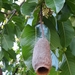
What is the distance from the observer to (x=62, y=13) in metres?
1.13

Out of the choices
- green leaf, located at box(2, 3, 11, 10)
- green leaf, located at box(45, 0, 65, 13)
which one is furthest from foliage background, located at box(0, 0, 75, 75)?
green leaf, located at box(2, 3, 11, 10)

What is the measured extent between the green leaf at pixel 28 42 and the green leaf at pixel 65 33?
17 cm

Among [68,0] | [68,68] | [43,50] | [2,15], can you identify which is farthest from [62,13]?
[2,15]

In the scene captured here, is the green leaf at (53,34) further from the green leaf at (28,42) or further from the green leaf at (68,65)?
the green leaf at (68,65)

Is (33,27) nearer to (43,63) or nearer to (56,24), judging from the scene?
(56,24)

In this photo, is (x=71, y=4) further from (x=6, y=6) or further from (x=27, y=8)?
(x=6, y=6)

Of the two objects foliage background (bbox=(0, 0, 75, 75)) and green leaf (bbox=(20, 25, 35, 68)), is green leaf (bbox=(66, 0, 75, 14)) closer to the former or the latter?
foliage background (bbox=(0, 0, 75, 75))

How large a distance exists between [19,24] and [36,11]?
102 centimetres

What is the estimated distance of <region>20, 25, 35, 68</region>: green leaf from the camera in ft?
3.44

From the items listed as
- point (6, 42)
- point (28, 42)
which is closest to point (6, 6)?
point (6, 42)

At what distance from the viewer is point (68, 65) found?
133 cm

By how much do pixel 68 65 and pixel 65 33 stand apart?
0.19 metres

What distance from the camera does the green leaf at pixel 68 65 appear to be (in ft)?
4.32

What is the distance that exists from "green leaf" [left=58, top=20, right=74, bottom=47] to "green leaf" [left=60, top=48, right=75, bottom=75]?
4.9 inches
